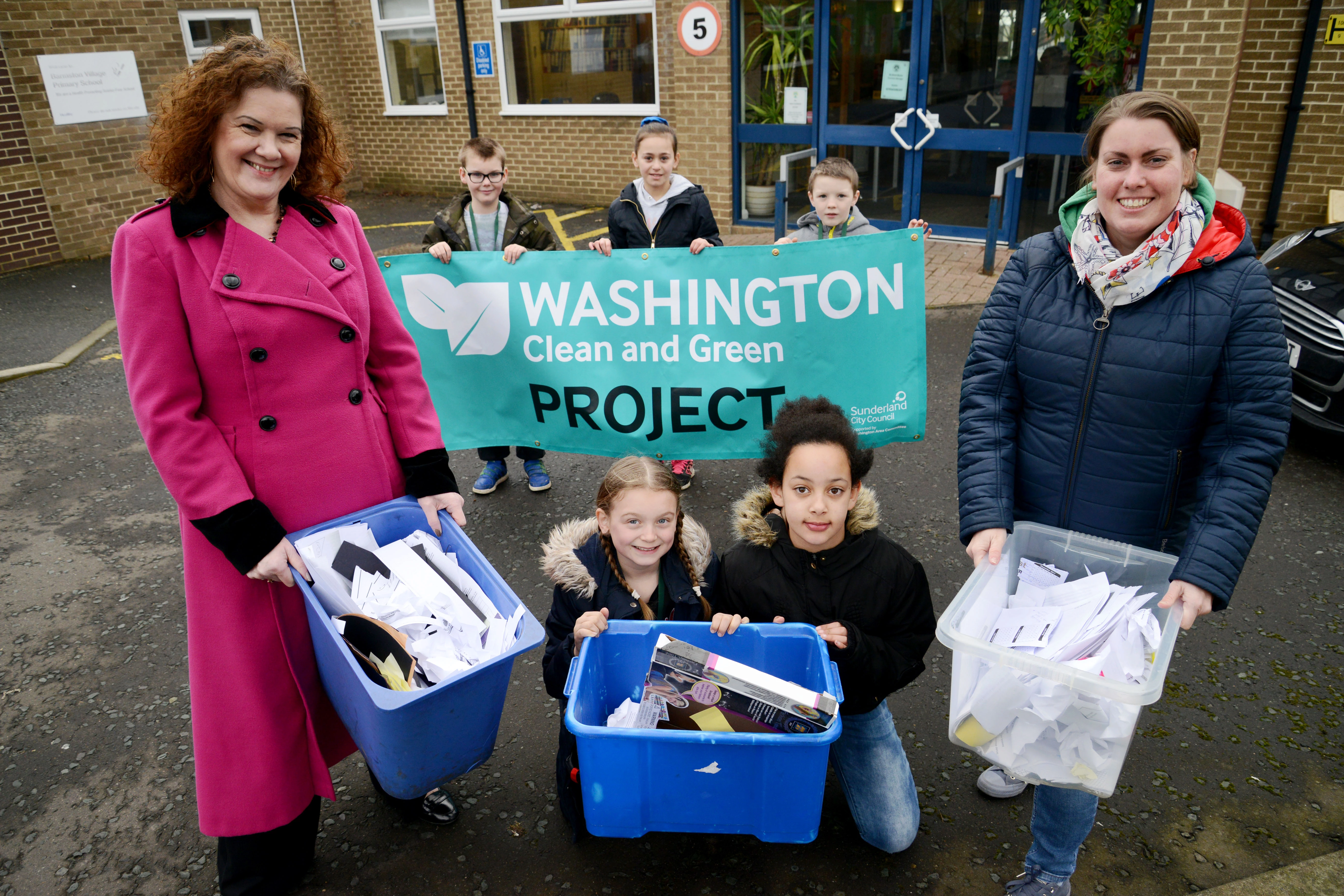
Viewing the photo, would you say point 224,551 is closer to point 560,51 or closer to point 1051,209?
point 1051,209

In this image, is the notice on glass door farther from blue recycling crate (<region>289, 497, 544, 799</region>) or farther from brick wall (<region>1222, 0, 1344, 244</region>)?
blue recycling crate (<region>289, 497, 544, 799</region>)

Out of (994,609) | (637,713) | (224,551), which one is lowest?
(637,713)

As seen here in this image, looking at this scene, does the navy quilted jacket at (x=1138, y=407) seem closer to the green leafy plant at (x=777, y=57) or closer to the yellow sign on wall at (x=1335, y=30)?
the yellow sign on wall at (x=1335, y=30)

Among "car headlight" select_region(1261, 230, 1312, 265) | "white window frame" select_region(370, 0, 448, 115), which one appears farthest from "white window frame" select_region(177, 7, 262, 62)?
"car headlight" select_region(1261, 230, 1312, 265)

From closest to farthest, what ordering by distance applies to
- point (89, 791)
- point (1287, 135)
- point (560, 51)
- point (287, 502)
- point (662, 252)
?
point (287, 502)
point (89, 791)
point (662, 252)
point (1287, 135)
point (560, 51)

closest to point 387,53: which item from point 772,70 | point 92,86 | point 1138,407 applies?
point 92,86

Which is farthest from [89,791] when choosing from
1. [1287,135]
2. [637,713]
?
[1287,135]

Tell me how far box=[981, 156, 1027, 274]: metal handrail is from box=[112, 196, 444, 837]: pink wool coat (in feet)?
24.6

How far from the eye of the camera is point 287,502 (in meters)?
2.42

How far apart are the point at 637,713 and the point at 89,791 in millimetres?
2339

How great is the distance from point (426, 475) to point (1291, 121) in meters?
10.1

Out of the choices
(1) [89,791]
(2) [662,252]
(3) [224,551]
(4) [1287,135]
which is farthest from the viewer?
(4) [1287,135]

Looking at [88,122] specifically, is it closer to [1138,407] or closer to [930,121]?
[930,121]

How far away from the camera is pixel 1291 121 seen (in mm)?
9086
